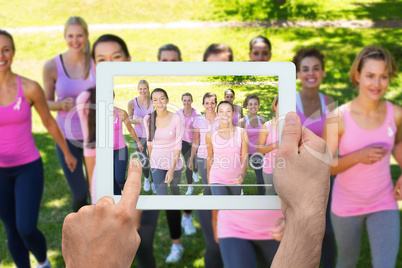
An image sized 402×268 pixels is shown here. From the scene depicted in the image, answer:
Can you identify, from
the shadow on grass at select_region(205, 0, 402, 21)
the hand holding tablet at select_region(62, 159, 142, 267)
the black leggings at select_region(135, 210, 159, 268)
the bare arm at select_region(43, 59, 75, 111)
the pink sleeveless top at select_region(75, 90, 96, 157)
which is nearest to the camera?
the hand holding tablet at select_region(62, 159, 142, 267)

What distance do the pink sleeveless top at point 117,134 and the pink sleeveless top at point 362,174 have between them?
69.0 inches

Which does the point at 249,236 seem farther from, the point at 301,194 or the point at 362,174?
the point at 301,194

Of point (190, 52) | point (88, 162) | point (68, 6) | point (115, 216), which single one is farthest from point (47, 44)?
point (115, 216)

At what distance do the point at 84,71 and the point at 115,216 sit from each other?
2.70 metres

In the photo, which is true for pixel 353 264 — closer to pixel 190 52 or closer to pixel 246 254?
pixel 246 254

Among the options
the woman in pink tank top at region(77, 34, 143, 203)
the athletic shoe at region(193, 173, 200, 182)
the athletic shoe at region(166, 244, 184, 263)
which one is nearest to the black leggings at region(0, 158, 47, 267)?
the woman in pink tank top at region(77, 34, 143, 203)

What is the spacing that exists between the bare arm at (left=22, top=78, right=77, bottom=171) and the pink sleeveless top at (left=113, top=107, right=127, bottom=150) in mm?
1831

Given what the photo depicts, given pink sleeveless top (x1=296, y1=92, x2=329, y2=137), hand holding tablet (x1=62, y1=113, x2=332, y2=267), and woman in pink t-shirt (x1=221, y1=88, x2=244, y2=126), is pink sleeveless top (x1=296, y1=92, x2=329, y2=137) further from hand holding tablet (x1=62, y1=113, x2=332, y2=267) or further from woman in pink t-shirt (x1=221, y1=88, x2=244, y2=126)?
hand holding tablet (x1=62, y1=113, x2=332, y2=267)

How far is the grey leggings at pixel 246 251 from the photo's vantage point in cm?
225

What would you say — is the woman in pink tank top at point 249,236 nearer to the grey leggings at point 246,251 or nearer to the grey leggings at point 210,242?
the grey leggings at point 246,251

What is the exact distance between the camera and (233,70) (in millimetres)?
1353

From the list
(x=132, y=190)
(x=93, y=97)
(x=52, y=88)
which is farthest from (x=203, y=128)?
(x=52, y=88)

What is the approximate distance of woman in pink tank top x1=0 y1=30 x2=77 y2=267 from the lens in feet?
9.18

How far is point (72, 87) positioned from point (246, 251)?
199cm
